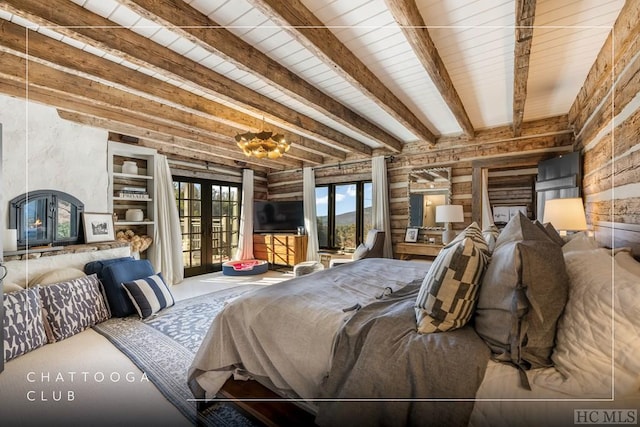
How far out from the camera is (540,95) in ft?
9.55

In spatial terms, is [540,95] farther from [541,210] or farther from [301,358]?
[301,358]

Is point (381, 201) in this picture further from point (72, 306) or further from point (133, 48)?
point (72, 306)

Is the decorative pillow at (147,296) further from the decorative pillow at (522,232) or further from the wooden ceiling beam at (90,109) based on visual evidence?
the decorative pillow at (522,232)

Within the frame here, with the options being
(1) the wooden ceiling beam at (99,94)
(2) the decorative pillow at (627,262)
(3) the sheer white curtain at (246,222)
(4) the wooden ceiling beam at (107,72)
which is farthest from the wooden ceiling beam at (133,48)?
(3) the sheer white curtain at (246,222)

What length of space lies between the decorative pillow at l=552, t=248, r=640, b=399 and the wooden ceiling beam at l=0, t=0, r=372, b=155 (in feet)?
8.97

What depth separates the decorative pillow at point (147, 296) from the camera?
305 centimetres

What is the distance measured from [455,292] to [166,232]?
4688 mm

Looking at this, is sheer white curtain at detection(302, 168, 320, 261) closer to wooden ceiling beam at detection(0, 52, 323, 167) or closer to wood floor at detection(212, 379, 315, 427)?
wooden ceiling beam at detection(0, 52, 323, 167)

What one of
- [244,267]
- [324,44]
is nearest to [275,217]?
[244,267]

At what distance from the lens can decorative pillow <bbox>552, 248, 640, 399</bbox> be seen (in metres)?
0.82

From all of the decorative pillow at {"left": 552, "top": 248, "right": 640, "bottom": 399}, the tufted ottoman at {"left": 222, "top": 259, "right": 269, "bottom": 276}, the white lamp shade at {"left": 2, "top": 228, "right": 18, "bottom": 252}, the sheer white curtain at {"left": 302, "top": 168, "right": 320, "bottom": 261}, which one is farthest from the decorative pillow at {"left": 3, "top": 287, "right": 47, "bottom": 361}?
the sheer white curtain at {"left": 302, "top": 168, "right": 320, "bottom": 261}

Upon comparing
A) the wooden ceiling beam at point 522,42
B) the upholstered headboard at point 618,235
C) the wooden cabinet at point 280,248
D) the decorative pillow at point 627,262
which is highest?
the wooden ceiling beam at point 522,42

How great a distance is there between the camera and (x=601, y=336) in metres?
0.86

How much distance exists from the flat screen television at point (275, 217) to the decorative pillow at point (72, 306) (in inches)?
133
